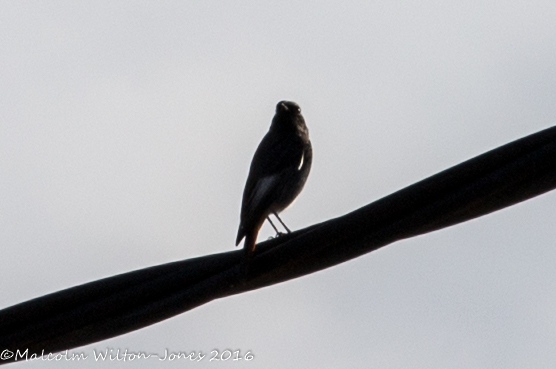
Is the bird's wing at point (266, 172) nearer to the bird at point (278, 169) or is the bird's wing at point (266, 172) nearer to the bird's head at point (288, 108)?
the bird at point (278, 169)

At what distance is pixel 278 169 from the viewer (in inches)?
334

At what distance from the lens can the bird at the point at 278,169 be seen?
7.33m

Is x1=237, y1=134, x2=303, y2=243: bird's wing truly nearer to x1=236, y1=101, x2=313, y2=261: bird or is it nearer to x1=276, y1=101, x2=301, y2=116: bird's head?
x1=236, y1=101, x2=313, y2=261: bird

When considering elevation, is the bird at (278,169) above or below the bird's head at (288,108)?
below

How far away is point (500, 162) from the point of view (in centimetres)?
396

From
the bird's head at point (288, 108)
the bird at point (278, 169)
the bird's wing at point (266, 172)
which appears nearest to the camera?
the bird's wing at point (266, 172)

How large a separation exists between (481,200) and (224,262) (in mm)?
1225

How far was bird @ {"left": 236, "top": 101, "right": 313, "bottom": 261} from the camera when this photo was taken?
733cm

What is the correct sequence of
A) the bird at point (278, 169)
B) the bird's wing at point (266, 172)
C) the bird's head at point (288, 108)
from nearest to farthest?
1. the bird's wing at point (266, 172)
2. the bird at point (278, 169)
3. the bird's head at point (288, 108)

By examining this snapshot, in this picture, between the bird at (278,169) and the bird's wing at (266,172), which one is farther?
the bird at (278,169)

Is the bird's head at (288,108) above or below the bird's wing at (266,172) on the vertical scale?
above

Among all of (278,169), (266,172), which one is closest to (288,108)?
(278,169)

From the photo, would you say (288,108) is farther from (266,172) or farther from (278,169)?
(266,172)

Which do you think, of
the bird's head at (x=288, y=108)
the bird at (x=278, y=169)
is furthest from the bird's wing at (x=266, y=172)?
the bird's head at (x=288, y=108)
